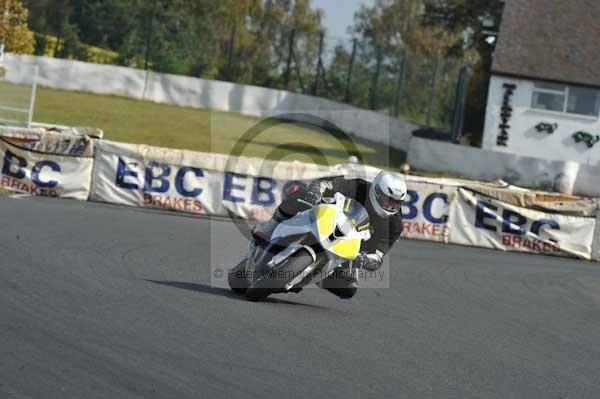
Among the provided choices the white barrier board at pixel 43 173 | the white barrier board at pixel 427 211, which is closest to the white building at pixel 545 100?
the white barrier board at pixel 427 211

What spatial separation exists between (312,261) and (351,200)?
82 cm

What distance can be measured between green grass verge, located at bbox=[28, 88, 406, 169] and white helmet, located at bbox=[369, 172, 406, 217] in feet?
69.1

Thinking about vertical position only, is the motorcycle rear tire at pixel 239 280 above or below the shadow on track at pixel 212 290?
above

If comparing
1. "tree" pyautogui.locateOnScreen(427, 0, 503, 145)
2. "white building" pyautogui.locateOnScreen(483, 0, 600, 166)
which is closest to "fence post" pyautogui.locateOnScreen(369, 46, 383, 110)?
"white building" pyautogui.locateOnScreen(483, 0, 600, 166)

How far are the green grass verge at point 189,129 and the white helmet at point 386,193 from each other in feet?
69.1

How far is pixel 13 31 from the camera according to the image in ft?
139

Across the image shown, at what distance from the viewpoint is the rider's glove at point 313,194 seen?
9.00 metres

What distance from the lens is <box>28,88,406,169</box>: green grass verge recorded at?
106ft

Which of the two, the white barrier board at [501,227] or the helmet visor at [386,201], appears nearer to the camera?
the helmet visor at [386,201]

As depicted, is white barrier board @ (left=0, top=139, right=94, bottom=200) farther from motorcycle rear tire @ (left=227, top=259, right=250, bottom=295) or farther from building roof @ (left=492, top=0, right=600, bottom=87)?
building roof @ (left=492, top=0, right=600, bottom=87)

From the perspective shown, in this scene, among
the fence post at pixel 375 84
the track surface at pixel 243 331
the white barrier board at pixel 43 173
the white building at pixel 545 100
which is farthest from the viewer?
the fence post at pixel 375 84

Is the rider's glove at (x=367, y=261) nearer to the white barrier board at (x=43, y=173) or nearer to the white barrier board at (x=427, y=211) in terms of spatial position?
the white barrier board at (x=427, y=211)

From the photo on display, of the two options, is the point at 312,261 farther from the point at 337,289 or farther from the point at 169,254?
the point at 169,254

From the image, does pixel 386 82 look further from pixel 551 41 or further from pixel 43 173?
pixel 43 173
